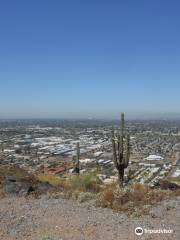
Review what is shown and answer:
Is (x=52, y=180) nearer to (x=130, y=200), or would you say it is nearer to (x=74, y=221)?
(x=130, y=200)

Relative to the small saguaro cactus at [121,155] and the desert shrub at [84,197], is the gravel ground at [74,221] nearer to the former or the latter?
the desert shrub at [84,197]

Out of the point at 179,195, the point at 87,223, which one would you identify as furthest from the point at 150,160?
the point at 87,223

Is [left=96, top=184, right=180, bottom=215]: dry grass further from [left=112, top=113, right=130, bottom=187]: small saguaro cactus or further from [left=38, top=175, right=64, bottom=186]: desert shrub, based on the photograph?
[left=38, top=175, right=64, bottom=186]: desert shrub

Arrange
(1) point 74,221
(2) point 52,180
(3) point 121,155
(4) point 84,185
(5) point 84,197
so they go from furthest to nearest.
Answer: (2) point 52,180, (3) point 121,155, (4) point 84,185, (5) point 84,197, (1) point 74,221

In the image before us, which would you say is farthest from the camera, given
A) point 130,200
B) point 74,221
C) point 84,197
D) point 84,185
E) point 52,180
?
point 52,180

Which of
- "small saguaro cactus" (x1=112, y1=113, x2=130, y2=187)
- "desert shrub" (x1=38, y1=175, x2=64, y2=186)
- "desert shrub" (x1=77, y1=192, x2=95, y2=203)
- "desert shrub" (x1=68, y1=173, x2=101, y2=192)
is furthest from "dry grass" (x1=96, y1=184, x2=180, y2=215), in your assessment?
"desert shrub" (x1=38, y1=175, x2=64, y2=186)

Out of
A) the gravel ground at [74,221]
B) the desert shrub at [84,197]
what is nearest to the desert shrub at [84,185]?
the desert shrub at [84,197]

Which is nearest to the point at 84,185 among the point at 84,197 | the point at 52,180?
the point at 84,197

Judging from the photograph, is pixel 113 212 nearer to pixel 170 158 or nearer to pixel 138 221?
pixel 138 221

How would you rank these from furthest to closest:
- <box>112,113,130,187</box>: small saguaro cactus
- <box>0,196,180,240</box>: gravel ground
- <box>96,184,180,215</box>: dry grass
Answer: <box>112,113,130,187</box>: small saguaro cactus → <box>96,184,180,215</box>: dry grass → <box>0,196,180,240</box>: gravel ground
